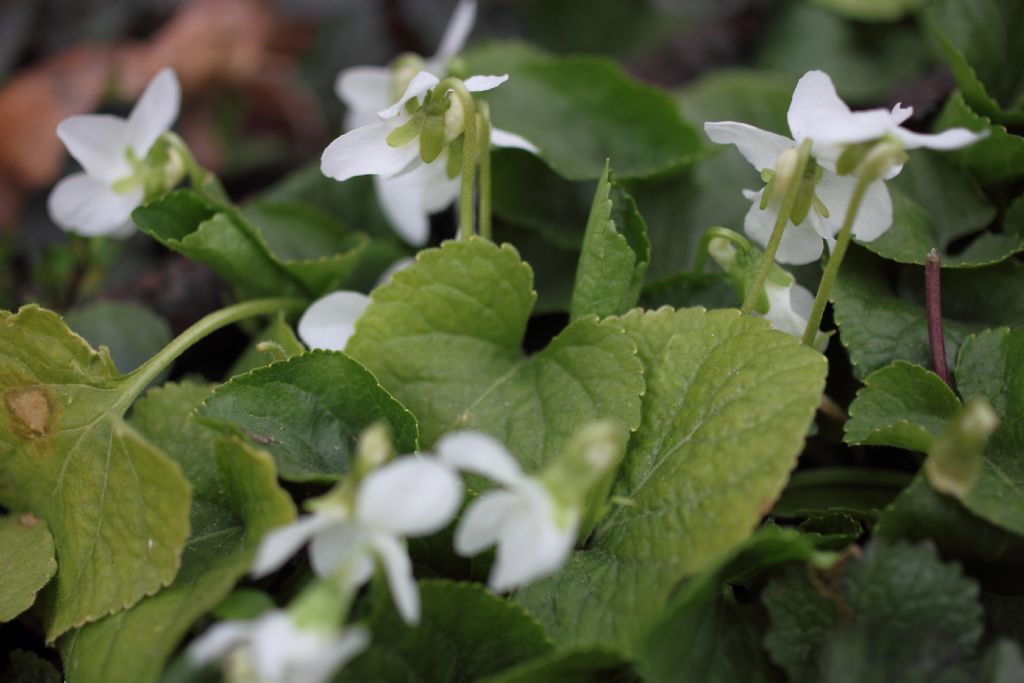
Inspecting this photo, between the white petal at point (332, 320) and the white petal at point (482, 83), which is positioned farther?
the white petal at point (332, 320)

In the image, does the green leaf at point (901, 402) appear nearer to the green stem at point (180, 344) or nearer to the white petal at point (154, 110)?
the green stem at point (180, 344)

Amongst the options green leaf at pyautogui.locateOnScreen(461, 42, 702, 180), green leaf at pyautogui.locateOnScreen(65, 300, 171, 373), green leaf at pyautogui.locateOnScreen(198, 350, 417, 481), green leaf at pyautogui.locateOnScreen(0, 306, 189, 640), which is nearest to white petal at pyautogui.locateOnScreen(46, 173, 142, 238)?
green leaf at pyautogui.locateOnScreen(65, 300, 171, 373)

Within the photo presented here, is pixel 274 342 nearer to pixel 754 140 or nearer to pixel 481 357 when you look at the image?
pixel 481 357

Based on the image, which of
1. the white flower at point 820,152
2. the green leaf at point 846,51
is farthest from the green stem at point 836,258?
the green leaf at point 846,51

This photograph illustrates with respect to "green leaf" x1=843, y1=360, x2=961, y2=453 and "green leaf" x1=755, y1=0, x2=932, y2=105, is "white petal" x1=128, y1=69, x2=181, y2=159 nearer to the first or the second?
"green leaf" x1=843, y1=360, x2=961, y2=453

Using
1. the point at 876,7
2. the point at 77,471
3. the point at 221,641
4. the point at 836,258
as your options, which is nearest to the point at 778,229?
the point at 836,258

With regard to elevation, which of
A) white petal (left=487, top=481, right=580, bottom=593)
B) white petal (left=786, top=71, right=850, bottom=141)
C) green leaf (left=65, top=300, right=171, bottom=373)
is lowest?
green leaf (left=65, top=300, right=171, bottom=373)

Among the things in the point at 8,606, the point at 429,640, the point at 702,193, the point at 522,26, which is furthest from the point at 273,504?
the point at 522,26
